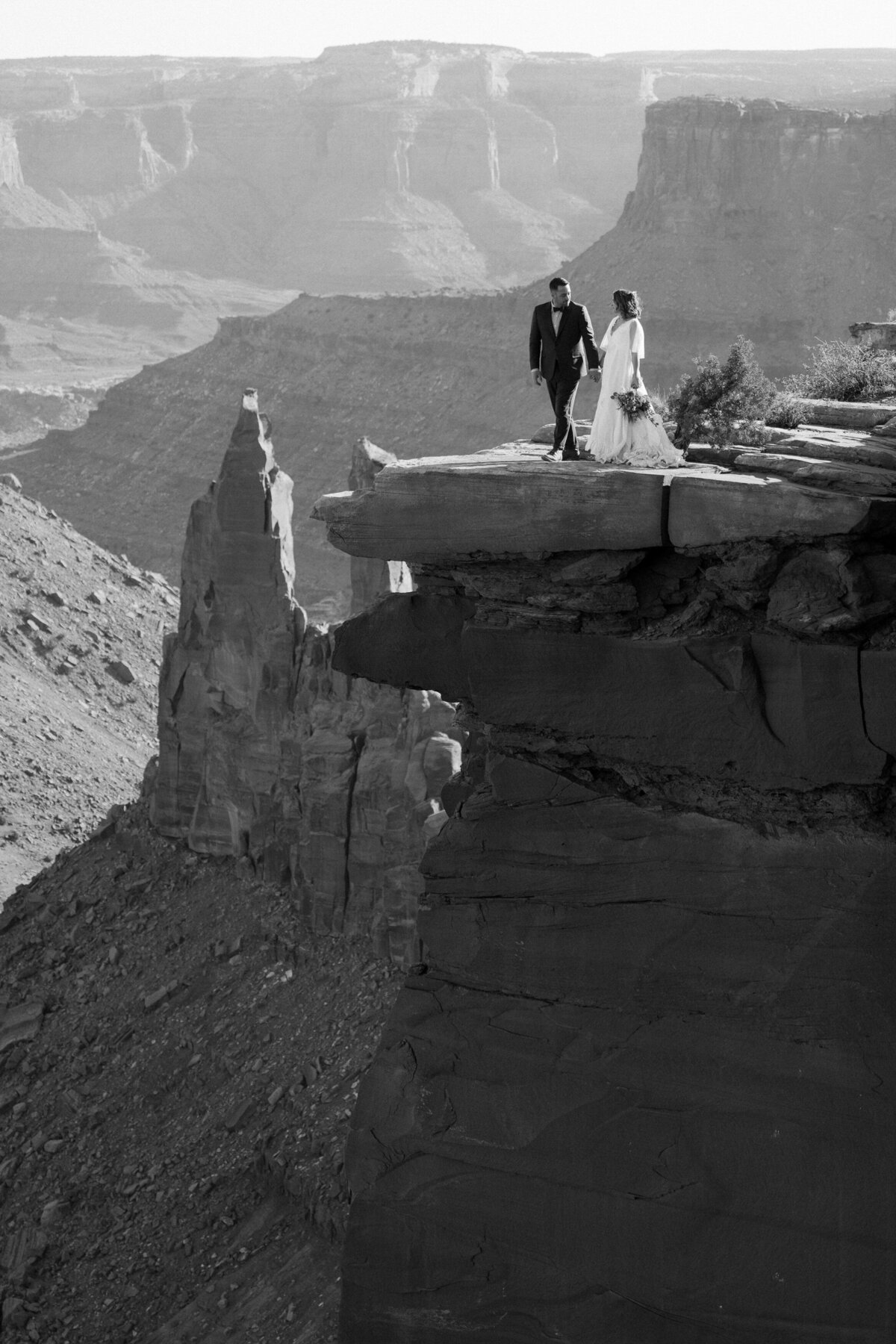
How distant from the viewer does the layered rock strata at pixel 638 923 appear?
631 inches

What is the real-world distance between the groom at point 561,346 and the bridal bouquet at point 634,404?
1302 mm

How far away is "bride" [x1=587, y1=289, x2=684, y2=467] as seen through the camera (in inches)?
664

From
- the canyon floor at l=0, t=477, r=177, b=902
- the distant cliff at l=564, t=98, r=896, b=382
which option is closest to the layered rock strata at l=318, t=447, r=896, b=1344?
the canyon floor at l=0, t=477, r=177, b=902

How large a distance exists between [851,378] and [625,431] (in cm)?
370

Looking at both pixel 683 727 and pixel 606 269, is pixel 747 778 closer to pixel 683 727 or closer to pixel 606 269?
pixel 683 727

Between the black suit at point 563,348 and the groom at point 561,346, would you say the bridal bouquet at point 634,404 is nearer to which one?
the groom at point 561,346

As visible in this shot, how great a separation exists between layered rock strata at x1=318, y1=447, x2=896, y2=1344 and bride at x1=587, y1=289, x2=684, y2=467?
75cm

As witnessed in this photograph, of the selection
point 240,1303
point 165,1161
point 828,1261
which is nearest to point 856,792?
point 828,1261

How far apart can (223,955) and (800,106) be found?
89.9 metres

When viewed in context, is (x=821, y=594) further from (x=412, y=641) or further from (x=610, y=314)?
(x=610, y=314)

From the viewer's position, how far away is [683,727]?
648 inches

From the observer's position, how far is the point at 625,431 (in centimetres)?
1702

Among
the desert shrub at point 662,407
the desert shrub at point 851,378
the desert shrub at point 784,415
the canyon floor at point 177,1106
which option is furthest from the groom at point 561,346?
the canyon floor at point 177,1106

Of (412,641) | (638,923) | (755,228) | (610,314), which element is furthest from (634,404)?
(755,228)
